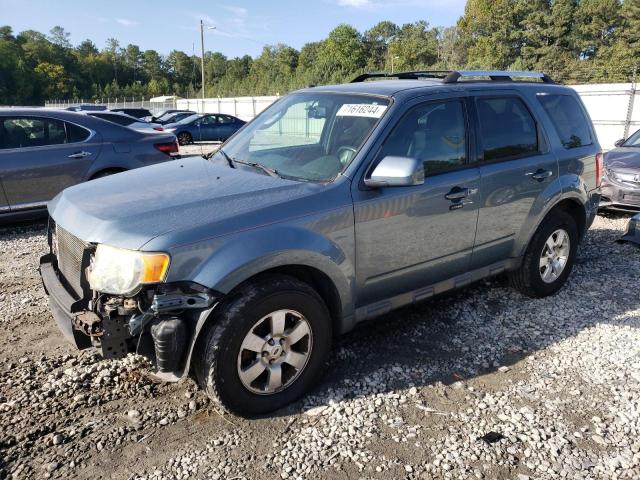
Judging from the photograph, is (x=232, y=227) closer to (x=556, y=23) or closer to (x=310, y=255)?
(x=310, y=255)

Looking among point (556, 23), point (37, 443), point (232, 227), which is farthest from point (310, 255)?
point (556, 23)

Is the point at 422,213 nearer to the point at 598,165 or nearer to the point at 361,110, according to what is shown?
the point at 361,110

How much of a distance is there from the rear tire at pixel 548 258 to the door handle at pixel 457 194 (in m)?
1.15

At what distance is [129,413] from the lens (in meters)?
3.00

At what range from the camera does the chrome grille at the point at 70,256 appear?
2875 millimetres

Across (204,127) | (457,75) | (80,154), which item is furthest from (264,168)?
(204,127)

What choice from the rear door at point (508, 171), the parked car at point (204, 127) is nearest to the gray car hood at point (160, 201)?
the rear door at point (508, 171)

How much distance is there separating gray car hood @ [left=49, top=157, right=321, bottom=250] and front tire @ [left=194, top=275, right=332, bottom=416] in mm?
463

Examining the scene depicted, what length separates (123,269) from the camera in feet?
8.42

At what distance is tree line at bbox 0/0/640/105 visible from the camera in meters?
62.3

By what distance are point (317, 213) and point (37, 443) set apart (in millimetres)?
1963

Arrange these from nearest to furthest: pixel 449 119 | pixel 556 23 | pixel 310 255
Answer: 1. pixel 310 255
2. pixel 449 119
3. pixel 556 23

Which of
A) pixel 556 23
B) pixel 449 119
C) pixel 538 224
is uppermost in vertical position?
pixel 556 23

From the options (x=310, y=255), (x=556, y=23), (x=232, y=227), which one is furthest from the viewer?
(x=556, y=23)
